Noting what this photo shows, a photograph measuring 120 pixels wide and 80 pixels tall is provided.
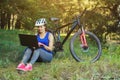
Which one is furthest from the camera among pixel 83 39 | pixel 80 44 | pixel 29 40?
pixel 80 44

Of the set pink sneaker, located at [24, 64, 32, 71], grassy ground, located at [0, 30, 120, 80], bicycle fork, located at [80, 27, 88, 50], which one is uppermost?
bicycle fork, located at [80, 27, 88, 50]

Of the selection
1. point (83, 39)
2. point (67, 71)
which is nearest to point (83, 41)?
point (83, 39)

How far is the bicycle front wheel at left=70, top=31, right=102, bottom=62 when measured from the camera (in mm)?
7722

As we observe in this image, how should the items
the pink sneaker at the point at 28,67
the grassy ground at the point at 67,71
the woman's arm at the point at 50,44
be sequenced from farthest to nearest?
the woman's arm at the point at 50,44
the pink sneaker at the point at 28,67
the grassy ground at the point at 67,71

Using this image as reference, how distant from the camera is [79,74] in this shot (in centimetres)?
656

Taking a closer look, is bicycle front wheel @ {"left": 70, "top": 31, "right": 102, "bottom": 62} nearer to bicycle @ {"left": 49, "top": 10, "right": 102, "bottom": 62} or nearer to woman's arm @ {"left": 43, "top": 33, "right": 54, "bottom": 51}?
bicycle @ {"left": 49, "top": 10, "right": 102, "bottom": 62}

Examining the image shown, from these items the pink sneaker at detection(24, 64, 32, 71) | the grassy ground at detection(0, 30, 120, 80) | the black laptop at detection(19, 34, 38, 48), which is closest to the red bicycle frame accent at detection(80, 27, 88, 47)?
the grassy ground at detection(0, 30, 120, 80)

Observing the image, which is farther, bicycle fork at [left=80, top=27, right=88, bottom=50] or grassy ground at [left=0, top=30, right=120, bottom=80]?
bicycle fork at [left=80, top=27, right=88, bottom=50]

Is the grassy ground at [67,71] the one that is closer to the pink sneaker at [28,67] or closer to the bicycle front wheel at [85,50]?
the pink sneaker at [28,67]

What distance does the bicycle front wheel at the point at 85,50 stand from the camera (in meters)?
7.72

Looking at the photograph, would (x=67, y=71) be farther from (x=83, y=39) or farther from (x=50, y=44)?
(x=83, y=39)

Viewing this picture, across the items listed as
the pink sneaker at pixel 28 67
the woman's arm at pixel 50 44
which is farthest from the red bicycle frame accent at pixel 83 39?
the pink sneaker at pixel 28 67

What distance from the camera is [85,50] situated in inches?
313

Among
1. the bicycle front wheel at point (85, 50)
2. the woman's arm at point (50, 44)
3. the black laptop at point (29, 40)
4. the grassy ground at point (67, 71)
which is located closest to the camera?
the grassy ground at point (67, 71)
